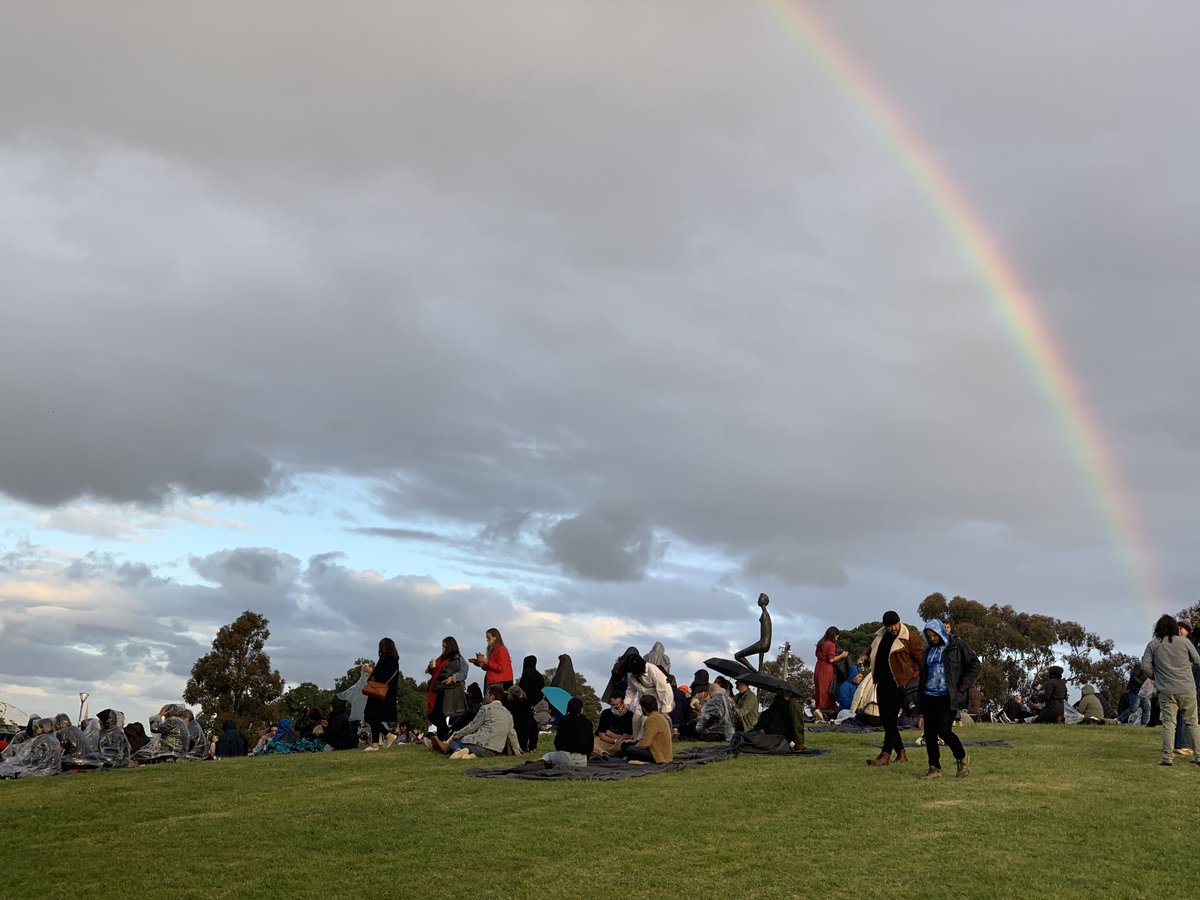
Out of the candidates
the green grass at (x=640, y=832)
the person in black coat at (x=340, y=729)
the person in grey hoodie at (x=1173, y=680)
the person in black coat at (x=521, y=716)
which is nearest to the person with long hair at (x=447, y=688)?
the person in black coat at (x=521, y=716)

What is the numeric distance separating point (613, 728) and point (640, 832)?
8039 mm

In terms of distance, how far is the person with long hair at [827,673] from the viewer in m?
28.7

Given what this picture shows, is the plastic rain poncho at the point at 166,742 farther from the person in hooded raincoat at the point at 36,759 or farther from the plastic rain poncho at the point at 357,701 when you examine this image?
the plastic rain poncho at the point at 357,701

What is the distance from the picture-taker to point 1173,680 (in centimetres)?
1817

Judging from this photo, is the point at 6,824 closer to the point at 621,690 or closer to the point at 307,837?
the point at 307,837

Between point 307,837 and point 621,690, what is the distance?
11525mm

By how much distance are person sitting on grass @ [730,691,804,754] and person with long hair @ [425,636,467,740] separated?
6.25 m

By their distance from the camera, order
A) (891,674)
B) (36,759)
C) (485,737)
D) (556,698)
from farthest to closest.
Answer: (556,698), (485,737), (36,759), (891,674)

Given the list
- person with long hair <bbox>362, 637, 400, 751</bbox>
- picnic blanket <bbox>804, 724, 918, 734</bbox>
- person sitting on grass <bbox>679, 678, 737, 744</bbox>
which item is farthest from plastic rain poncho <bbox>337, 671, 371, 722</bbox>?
picnic blanket <bbox>804, 724, 918, 734</bbox>

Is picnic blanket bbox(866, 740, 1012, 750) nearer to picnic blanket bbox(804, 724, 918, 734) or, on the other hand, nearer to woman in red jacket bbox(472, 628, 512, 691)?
picnic blanket bbox(804, 724, 918, 734)

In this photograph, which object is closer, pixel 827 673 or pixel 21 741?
pixel 21 741

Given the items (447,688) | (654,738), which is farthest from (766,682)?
(447,688)

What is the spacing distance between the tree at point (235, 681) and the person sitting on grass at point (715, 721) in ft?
136

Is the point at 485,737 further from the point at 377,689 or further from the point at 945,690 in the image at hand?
the point at 945,690
